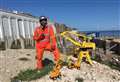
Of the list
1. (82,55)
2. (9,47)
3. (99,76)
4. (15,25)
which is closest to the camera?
(99,76)

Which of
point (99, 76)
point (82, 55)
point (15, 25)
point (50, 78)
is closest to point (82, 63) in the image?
point (82, 55)

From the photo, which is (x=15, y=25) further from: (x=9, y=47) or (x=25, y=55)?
(x=25, y=55)

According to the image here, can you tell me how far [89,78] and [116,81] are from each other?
0.92m

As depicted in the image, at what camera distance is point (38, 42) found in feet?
39.6

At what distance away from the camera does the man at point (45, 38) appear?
11703 millimetres

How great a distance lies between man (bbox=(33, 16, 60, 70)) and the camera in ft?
38.4

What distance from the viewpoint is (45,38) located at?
1191 cm

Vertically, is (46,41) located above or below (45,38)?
below

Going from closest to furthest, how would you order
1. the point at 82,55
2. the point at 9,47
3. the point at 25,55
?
the point at 82,55 → the point at 25,55 → the point at 9,47

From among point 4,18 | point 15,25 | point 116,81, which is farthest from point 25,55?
point 15,25

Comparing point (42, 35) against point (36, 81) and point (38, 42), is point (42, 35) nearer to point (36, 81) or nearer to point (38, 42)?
point (38, 42)

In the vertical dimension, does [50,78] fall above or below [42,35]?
below

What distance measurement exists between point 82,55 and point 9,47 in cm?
497

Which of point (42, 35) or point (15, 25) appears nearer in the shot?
point (42, 35)
